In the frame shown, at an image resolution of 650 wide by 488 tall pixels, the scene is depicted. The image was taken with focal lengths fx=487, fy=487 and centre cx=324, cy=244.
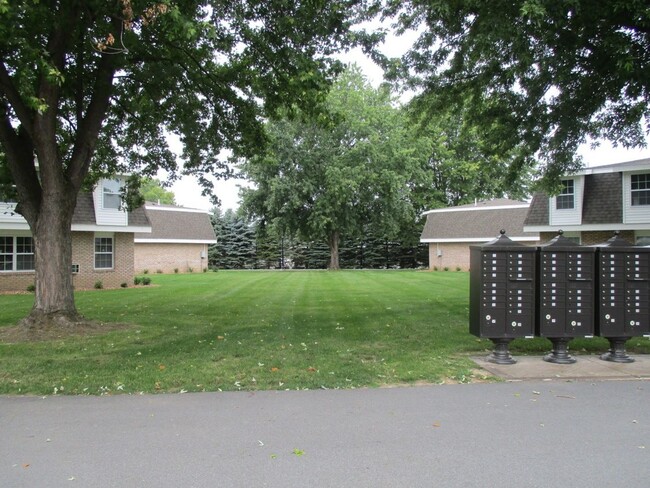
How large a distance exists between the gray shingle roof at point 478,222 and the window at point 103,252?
2421cm

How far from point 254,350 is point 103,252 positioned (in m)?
17.8

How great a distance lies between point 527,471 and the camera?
3760mm

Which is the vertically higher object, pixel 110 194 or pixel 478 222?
pixel 110 194

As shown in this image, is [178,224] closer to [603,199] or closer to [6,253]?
[6,253]

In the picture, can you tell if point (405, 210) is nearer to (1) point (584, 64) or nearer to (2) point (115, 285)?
(2) point (115, 285)

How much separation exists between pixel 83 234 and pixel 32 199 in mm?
13232

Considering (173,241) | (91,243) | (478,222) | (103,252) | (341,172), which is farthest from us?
(341,172)

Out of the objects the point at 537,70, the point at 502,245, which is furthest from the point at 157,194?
the point at 502,245

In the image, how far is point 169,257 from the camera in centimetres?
3719

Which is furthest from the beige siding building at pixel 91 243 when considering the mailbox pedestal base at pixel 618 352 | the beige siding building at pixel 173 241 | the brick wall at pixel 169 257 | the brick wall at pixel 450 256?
the brick wall at pixel 450 256

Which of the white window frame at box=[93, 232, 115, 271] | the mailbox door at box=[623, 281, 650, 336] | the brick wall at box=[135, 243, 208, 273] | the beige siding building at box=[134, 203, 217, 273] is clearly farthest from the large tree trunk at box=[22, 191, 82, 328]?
the brick wall at box=[135, 243, 208, 273]

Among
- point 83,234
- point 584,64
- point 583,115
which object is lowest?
point 83,234

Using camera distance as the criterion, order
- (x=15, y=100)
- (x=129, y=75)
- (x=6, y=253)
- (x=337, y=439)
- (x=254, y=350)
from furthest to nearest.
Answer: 1. (x=6, y=253)
2. (x=129, y=75)
3. (x=15, y=100)
4. (x=254, y=350)
5. (x=337, y=439)

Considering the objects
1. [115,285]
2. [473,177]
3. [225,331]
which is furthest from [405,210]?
[225,331]
